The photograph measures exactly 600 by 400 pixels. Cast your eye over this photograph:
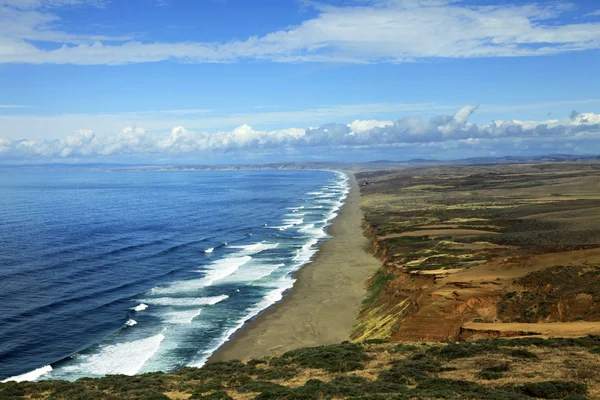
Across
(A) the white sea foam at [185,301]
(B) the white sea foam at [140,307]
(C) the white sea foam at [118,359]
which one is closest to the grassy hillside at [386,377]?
(C) the white sea foam at [118,359]

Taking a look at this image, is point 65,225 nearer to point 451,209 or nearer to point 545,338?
point 451,209

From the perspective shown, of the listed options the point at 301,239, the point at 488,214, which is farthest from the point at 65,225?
the point at 488,214

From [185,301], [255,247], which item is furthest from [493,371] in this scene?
[255,247]

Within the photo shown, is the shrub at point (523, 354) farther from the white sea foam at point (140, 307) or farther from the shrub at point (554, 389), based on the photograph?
the white sea foam at point (140, 307)

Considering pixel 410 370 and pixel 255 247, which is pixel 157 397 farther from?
pixel 255 247

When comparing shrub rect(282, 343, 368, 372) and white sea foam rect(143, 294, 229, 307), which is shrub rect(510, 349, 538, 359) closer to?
shrub rect(282, 343, 368, 372)

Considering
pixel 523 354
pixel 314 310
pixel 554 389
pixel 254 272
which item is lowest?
pixel 314 310
